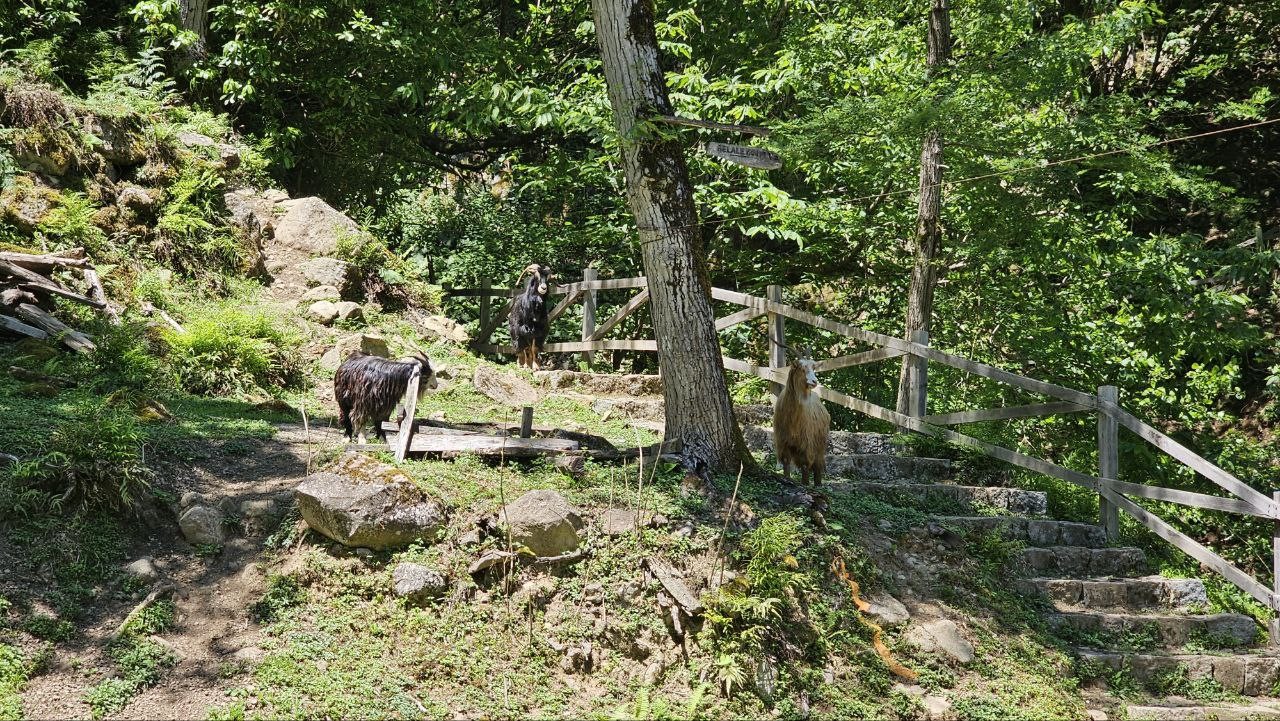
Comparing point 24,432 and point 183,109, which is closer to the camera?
point 24,432

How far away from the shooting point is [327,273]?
12469mm

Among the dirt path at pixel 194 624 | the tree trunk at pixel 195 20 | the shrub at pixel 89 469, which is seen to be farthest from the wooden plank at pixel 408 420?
the tree trunk at pixel 195 20

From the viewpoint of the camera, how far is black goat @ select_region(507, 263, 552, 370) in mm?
13023

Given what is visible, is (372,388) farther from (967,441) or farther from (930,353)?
(967,441)

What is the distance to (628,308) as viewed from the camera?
39.5 ft

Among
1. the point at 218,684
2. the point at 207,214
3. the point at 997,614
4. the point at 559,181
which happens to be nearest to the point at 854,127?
the point at 997,614

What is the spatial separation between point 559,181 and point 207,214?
16.0 ft

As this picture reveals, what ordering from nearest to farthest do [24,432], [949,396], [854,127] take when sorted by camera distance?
[24,432] → [854,127] → [949,396]

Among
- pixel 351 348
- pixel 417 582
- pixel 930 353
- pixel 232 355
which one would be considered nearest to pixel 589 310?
pixel 351 348

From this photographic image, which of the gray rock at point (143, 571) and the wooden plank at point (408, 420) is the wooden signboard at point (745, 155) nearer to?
the wooden plank at point (408, 420)

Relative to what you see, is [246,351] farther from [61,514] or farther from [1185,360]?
[1185,360]

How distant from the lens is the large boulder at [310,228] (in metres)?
12.9

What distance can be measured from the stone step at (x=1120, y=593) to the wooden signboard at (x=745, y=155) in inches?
148

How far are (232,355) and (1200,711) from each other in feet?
29.2
